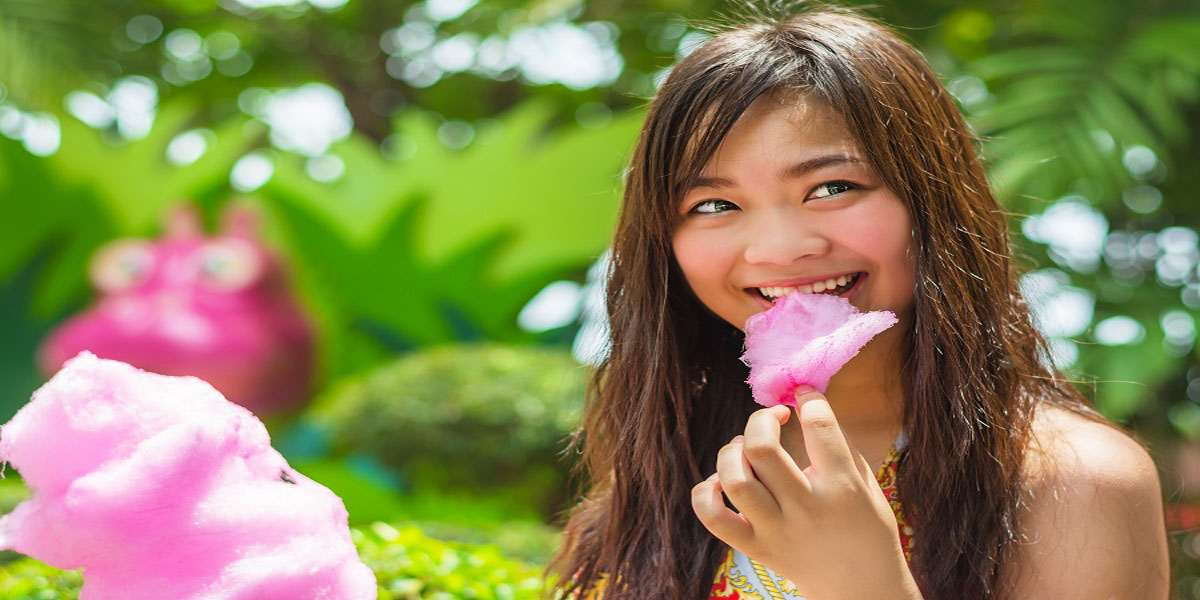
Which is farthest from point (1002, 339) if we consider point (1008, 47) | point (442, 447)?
point (1008, 47)

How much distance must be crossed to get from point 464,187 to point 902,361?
4.64m

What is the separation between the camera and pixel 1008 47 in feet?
16.9

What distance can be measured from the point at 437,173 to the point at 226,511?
15.9 ft

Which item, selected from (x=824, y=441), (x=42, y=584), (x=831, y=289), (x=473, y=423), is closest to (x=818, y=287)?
(x=831, y=289)

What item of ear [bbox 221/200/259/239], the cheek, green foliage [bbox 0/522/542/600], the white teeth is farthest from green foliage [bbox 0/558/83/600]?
ear [bbox 221/200/259/239]

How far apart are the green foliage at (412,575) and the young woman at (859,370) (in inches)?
12.5

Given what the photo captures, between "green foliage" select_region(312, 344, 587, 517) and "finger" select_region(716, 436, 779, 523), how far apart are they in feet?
11.2

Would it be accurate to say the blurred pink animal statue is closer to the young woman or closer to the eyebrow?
the young woman

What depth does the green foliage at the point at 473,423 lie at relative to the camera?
474 cm

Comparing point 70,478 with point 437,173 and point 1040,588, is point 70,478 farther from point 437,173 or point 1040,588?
point 437,173

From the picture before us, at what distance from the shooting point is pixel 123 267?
5.43m

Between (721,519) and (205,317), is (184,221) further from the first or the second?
(721,519)

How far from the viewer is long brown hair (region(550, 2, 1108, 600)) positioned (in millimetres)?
1461

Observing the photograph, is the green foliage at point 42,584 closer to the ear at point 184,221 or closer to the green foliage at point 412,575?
the green foliage at point 412,575
